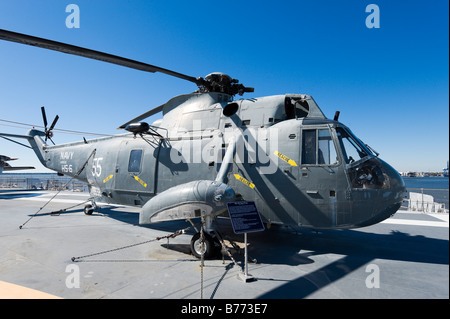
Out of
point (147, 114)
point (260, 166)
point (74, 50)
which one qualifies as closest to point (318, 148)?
point (260, 166)

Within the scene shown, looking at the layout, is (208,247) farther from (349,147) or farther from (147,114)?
(147,114)

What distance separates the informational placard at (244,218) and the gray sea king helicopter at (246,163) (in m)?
0.64

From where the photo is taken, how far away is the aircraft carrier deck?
4.52 metres

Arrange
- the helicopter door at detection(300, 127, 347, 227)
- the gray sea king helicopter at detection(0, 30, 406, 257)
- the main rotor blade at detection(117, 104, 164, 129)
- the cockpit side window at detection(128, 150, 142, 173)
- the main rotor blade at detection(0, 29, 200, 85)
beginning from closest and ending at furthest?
the main rotor blade at detection(0, 29, 200, 85) → the gray sea king helicopter at detection(0, 30, 406, 257) → the helicopter door at detection(300, 127, 347, 227) → the cockpit side window at detection(128, 150, 142, 173) → the main rotor blade at detection(117, 104, 164, 129)

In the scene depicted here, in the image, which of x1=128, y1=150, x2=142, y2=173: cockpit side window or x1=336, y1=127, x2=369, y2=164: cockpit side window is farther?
x1=128, y1=150, x2=142, y2=173: cockpit side window

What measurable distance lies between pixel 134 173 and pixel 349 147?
7.46 meters

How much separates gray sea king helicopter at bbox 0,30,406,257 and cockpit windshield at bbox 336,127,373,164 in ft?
0.09

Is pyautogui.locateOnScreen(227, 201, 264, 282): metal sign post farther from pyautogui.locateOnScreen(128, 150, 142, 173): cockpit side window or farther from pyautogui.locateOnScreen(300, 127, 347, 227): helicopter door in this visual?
pyautogui.locateOnScreen(128, 150, 142, 173): cockpit side window

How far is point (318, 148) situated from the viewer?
21.3 feet

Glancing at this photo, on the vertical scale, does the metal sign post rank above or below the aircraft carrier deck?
above

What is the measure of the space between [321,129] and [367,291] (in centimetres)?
388

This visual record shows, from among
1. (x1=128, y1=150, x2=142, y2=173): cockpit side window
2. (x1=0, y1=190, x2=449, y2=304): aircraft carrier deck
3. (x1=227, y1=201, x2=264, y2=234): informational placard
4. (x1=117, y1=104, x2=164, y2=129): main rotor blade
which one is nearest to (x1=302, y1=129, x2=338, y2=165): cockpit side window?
(x1=227, y1=201, x2=264, y2=234): informational placard
